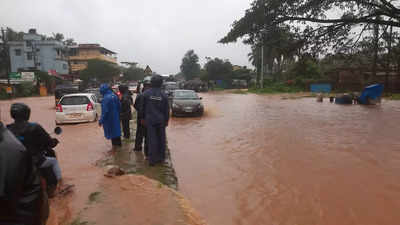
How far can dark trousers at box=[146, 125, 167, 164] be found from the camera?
5523 mm

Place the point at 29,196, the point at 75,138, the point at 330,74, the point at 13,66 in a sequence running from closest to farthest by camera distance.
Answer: the point at 29,196 < the point at 75,138 < the point at 330,74 < the point at 13,66

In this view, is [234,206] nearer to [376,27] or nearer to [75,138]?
[75,138]

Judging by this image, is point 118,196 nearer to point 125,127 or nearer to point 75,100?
point 125,127

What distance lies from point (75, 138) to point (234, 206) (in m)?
6.78

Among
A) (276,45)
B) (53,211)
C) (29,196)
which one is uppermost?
(276,45)

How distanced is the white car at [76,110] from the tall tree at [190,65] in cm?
6855

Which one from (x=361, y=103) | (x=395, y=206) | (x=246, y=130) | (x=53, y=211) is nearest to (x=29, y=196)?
(x=53, y=211)

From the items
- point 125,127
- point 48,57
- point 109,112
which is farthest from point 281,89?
point 48,57

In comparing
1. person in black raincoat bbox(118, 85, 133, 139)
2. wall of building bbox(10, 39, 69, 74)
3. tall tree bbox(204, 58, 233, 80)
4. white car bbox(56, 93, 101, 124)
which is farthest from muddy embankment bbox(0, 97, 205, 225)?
wall of building bbox(10, 39, 69, 74)

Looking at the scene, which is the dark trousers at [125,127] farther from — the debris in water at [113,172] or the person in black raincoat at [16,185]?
the person in black raincoat at [16,185]

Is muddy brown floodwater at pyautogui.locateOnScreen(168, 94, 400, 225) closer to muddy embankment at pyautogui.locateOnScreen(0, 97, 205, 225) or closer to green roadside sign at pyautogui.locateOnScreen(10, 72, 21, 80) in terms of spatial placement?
muddy embankment at pyautogui.locateOnScreen(0, 97, 205, 225)

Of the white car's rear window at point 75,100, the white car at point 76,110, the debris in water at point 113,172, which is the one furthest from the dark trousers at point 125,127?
the white car's rear window at point 75,100

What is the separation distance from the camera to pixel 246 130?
37.4 ft

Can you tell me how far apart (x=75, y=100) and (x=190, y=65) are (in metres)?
70.3
